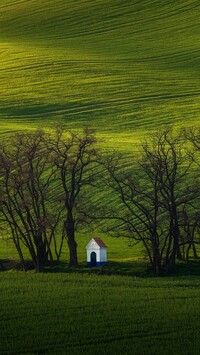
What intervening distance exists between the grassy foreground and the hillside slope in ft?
116

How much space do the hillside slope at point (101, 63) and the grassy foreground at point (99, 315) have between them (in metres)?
35.4

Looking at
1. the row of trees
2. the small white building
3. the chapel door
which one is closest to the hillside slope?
the row of trees

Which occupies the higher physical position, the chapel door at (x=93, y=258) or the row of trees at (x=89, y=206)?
the row of trees at (x=89, y=206)

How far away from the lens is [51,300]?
31750mm

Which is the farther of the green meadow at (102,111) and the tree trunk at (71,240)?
the tree trunk at (71,240)

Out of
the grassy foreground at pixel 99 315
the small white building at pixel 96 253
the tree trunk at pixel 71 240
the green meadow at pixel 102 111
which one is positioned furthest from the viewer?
the tree trunk at pixel 71 240

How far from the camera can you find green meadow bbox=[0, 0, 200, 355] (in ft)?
88.1

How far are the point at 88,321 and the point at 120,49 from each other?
7433cm

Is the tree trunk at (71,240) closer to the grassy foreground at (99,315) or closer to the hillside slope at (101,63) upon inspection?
the grassy foreground at (99,315)

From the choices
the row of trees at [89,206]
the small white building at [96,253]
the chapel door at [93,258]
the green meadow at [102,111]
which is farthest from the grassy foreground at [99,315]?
the chapel door at [93,258]

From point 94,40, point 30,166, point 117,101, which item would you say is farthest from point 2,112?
point 30,166

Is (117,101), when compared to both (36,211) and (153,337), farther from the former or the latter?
(153,337)

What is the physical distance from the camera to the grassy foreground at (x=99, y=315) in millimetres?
25266

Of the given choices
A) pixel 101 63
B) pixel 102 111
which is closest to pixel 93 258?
pixel 102 111
